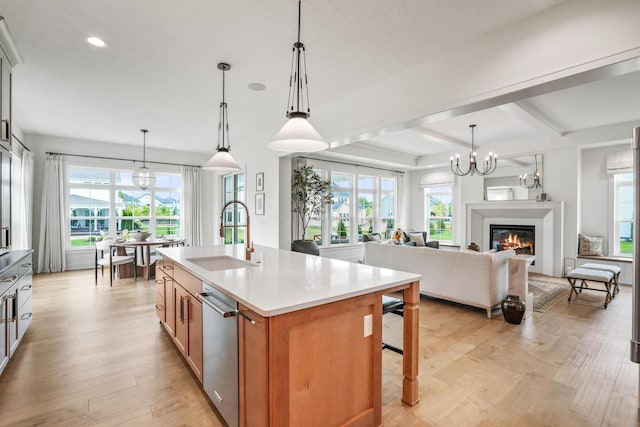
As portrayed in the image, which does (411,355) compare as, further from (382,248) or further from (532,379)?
(382,248)

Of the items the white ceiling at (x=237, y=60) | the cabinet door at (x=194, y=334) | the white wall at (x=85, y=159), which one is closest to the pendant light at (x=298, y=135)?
the white ceiling at (x=237, y=60)

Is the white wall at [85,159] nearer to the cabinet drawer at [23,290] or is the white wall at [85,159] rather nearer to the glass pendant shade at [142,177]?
the glass pendant shade at [142,177]

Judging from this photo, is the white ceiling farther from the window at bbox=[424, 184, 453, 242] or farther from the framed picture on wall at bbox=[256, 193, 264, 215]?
the window at bbox=[424, 184, 453, 242]

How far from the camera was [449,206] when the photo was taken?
8.29 metres

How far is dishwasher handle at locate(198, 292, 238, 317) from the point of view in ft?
5.11

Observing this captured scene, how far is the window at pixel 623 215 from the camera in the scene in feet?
18.5

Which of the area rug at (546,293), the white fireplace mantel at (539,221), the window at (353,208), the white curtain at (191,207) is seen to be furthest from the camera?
the white curtain at (191,207)

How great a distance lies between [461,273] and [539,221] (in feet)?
12.5

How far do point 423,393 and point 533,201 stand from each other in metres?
5.84

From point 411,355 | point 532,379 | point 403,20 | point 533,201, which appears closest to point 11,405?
point 411,355

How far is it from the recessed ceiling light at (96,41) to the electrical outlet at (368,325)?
131 inches

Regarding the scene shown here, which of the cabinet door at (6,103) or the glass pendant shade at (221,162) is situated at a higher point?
the cabinet door at (6,103)

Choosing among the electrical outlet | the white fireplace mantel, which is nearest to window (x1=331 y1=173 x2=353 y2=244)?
the white fireplace mantel

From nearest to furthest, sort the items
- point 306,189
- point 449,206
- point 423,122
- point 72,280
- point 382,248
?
point 423,122 < point 382,248 < point 72,280 < point 306,189 < point 449,206
